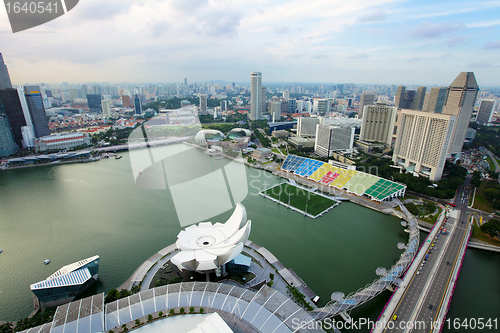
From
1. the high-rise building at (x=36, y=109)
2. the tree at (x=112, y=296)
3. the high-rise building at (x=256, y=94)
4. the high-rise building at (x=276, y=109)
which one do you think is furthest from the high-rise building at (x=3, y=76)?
the high-rise building at (x=276, y=109)

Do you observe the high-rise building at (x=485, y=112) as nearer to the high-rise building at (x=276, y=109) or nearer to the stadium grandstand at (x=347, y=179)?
the high-rise building at (x=276, y=109)

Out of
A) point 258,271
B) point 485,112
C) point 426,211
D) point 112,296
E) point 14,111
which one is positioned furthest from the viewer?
point 485,112

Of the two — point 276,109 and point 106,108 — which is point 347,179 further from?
point 106,108

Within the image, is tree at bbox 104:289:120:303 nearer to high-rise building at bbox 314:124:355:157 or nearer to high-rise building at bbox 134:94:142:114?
high-rise building at bbox 314:124:355:157

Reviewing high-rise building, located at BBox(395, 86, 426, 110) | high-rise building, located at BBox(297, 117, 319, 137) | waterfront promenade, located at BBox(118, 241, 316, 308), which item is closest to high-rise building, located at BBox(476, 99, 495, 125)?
high-rise building, located at BBox(395, 86, 426, 110)

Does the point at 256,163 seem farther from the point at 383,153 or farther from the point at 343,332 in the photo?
the point at 343,332

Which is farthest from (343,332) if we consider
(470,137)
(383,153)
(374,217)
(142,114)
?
(142,114)

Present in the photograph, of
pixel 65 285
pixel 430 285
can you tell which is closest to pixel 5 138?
pixel 65 285
